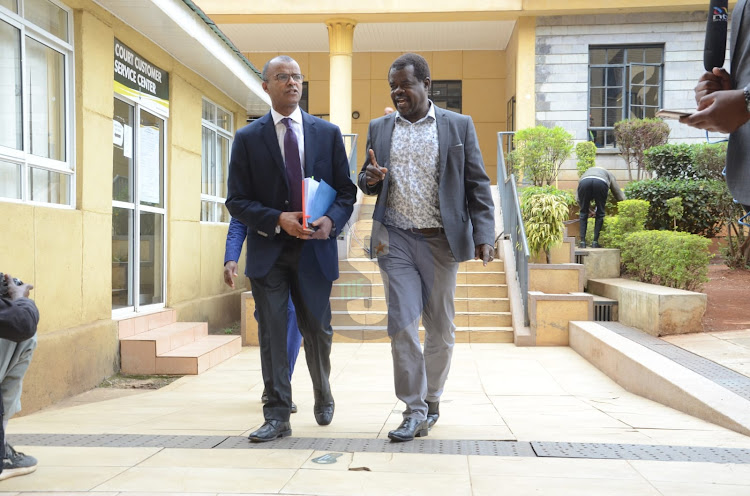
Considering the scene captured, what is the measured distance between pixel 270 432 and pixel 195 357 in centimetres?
333

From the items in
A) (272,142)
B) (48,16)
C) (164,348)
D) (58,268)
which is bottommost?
(164,348)

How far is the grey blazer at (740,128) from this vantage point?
221 centimetres

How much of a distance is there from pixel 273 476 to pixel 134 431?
4.82 ft

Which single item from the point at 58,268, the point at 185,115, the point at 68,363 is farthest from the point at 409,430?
the point at 185,115

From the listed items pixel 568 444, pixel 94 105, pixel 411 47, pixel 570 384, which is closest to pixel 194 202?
pixel 94 105

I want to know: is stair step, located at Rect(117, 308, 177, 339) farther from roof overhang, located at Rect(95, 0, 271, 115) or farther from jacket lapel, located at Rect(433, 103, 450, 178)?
jacket lapel, located at Rect(433, 103, 450, 178)

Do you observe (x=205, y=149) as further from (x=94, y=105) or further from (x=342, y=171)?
(x=342, y=171)

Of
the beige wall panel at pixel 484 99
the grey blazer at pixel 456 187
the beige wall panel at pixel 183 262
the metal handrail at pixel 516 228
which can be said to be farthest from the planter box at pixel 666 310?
the beige wall panel at pixel 484 99

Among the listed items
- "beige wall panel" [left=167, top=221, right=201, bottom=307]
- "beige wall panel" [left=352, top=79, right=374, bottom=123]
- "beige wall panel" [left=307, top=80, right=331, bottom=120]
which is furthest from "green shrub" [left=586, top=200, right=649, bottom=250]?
"beige wall panel" [left=307, top=80, right=331, bottom=120]

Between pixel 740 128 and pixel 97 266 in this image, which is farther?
pixel 97 266

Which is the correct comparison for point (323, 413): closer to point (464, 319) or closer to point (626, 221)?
point (464, 319)

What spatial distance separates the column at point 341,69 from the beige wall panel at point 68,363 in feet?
34.5

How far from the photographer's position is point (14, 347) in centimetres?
360

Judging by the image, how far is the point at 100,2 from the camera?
697 cm
